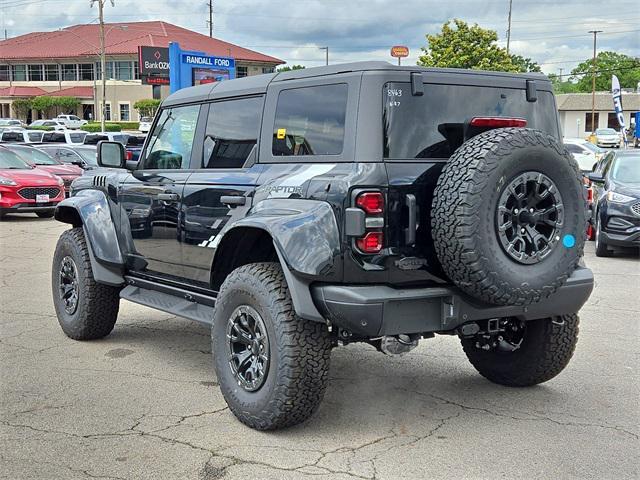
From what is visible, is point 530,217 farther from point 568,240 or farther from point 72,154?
point 72,154

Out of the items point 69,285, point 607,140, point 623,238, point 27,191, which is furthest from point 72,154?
point 607,140

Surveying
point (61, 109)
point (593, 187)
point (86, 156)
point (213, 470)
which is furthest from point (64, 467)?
point (61, 109)

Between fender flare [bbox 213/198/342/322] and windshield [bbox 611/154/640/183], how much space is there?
914cm

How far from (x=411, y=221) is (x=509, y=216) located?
51 centimetres

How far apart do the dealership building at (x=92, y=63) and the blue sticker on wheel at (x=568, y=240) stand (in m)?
67.3

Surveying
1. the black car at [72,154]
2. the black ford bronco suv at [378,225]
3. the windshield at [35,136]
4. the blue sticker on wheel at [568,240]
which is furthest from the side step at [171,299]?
the windshield at [35,136]

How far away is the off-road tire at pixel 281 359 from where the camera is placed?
13.9 ft

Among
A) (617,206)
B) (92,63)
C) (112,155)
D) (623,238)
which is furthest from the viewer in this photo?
(92,63)

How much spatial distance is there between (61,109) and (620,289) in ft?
234

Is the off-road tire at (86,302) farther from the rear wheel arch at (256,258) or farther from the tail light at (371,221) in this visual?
the tail light at (371,221)

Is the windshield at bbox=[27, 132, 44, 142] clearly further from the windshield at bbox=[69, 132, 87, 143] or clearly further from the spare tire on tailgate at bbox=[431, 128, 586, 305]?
the spare tire on tailgate at bbox=[431, 128, 586, 305]

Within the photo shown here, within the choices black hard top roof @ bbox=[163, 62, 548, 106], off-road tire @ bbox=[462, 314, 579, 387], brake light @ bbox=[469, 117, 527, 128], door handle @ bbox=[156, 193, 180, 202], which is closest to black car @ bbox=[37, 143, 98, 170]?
black hard top roof @ bbox=[163, 62, 548, 106]

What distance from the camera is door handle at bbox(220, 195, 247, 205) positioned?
15.9 feet

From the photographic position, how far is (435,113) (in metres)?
4.45
